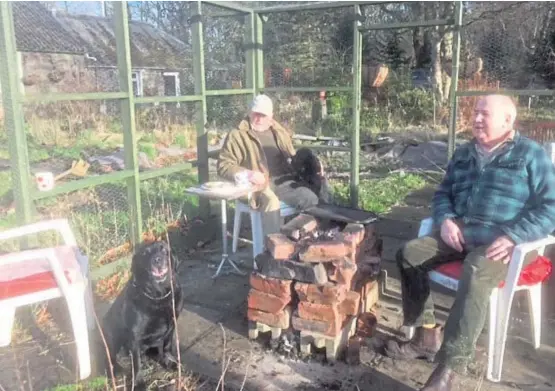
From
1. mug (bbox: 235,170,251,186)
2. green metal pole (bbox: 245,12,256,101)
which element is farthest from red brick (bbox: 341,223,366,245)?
green metal pole (bbox: 245,12,256,101)

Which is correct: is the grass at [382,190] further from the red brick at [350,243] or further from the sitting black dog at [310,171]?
the red brick at [350,243]

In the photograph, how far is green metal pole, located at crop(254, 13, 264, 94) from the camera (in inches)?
203

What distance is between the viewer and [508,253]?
2615 millimetres

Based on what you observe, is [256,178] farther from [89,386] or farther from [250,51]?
[89,386]

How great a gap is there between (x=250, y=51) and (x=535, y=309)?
11.7 feet

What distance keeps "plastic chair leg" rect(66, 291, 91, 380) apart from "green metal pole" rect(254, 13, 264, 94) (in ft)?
10.5

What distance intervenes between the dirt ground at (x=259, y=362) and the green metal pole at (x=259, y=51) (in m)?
2.47

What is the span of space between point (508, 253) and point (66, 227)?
97.6 inches

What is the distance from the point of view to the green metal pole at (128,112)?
376cm

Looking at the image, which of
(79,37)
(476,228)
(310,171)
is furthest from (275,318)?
(79,37)

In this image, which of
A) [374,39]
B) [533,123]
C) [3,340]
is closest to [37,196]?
[3,340]

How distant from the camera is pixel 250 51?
5.16 m

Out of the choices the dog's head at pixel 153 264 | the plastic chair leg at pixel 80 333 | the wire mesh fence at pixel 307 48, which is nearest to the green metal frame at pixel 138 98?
the wire mesh fence at pixel 307 48

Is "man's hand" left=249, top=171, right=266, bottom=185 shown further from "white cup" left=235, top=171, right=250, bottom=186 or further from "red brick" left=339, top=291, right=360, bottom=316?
"red brick" left=339, top=291, right=360, bottom=316
